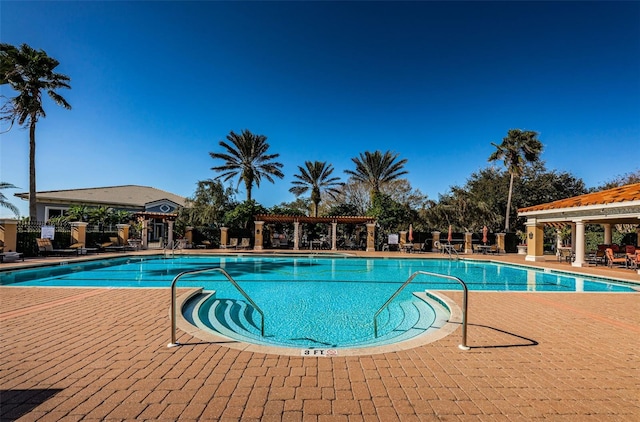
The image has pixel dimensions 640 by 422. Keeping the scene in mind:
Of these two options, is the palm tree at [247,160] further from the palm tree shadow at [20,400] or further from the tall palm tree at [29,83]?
the palm tree shadow at [20,400]

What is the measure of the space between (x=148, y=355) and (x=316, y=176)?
26986 mm

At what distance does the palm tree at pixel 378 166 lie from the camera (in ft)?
96.1

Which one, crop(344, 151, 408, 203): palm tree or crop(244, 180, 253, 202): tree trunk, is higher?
crop(344, 151, 408, 203): palm tree

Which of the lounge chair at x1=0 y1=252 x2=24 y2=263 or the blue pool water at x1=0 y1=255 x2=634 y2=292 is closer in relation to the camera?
the blue pool water at x1=0 y1=255 x2=634 y2=292

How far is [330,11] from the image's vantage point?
12.5 m

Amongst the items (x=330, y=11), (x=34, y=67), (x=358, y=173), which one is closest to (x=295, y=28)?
(x=330, y=11)

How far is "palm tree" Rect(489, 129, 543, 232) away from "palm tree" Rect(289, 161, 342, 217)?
49.2 ft

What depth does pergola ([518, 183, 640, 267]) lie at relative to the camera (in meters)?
13.4

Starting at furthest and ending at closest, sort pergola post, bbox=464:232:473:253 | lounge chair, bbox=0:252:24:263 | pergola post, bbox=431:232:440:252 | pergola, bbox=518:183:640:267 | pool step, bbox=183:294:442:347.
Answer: pergola post, bbox=431:232:440:252 → pergola post, bbox=464:232:473:253 → lounge chair, bbox=0:252:24:263 → pergola, bbox=518:183:640:267 → pool step, bbox=183:294:442:347

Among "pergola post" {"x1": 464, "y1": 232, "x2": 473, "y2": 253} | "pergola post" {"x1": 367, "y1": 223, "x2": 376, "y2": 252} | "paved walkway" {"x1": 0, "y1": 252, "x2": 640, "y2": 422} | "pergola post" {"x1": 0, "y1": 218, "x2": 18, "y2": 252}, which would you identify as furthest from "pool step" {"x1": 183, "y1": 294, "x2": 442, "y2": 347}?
"pergola post" {"x1": 464, "y1": 232, "x2": 473, "y2": 253}

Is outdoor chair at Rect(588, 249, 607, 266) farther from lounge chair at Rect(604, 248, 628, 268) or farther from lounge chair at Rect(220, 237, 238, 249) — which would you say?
lounge chair at Rect(220, 237, 238, 249)

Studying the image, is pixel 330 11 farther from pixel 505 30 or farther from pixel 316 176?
pixel 316 176

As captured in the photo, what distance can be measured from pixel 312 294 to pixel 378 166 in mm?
22038

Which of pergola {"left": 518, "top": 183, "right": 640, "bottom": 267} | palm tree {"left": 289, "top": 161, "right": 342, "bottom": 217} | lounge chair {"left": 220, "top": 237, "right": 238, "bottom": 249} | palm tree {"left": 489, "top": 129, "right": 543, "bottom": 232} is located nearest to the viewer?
pergola {"left": 518, "top": 183, "right": 640, "bottom": 267}
